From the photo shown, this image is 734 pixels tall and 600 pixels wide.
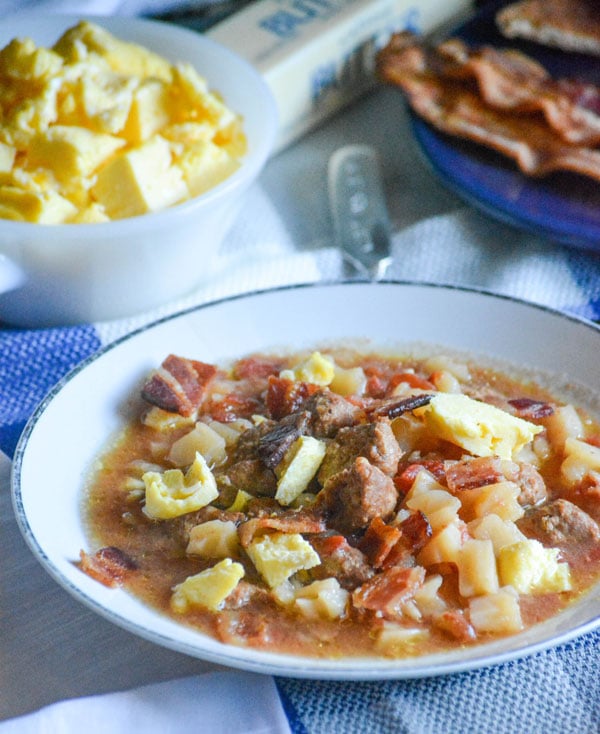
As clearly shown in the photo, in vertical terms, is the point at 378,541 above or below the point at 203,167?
below

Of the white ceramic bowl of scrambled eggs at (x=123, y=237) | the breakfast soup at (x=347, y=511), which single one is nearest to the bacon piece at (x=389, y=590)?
the breakfast soup at (x=347, y=511)

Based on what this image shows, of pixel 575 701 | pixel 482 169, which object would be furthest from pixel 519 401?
pixel 482 169

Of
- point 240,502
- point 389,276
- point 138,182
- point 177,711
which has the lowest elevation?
point 389,276

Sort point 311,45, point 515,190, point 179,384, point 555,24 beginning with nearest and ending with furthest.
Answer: point 179,384
point 515,190
point 311,45
point 555,24

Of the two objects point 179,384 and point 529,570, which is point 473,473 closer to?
point 529,570

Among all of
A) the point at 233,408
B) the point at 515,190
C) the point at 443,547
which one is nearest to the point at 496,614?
the point at 443,547

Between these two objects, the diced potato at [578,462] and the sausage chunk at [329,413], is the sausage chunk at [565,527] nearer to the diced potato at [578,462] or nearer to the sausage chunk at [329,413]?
the diced potato at [578,462]

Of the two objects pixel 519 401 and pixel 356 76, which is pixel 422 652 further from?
pixel 356 76

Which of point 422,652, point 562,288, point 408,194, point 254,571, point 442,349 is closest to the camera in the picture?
point 422,652
